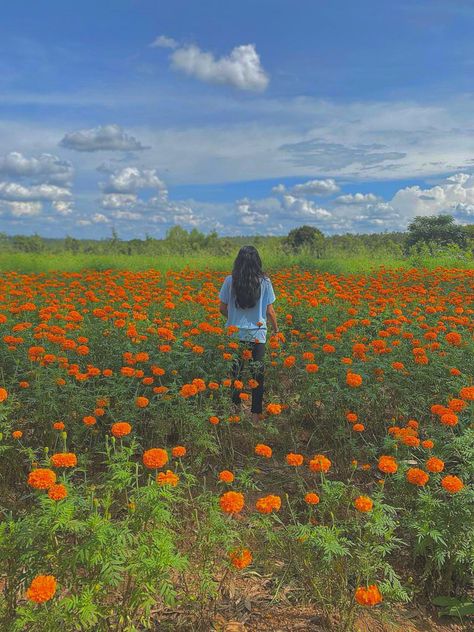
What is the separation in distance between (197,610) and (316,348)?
2.97 metres

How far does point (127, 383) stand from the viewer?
4.18 m

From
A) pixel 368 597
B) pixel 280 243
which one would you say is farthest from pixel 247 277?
pixel 280 243

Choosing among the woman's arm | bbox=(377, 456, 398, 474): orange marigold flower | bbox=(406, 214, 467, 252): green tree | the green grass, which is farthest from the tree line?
bbox=(377, 456, 398, 474): orange marigold flower

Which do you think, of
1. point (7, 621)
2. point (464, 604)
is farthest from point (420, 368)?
point (7, 621)

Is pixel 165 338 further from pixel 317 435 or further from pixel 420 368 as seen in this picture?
pixel 420 368

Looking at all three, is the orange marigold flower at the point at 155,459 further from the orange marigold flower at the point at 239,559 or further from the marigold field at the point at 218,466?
the orange marigold flower at the point at 239,559

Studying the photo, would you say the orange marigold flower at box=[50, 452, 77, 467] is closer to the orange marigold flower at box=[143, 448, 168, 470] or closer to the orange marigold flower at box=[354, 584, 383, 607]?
the orange marigold flower at box=[143, 448, 168, 470]

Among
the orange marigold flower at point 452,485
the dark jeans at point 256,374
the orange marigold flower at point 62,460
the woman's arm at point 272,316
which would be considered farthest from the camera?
the woman's arm at point 272,316

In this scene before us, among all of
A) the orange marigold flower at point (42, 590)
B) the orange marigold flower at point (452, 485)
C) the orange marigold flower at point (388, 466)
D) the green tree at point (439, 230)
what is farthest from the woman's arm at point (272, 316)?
the green tree at point (439, 230)

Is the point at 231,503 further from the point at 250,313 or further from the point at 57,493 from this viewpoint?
the point at 250,313

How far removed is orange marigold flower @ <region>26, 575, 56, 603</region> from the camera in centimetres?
164

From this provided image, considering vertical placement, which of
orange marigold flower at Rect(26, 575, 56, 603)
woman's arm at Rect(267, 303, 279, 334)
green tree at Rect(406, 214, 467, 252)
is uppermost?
green tree at Rect(406, 214, 467, 252)

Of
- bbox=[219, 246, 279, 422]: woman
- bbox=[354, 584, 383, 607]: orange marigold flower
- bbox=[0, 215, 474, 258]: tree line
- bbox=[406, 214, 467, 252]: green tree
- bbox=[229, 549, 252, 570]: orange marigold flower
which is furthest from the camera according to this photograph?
bbox=[406, 214, 467, 252]: green tree

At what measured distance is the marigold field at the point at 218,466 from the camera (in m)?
1.97
